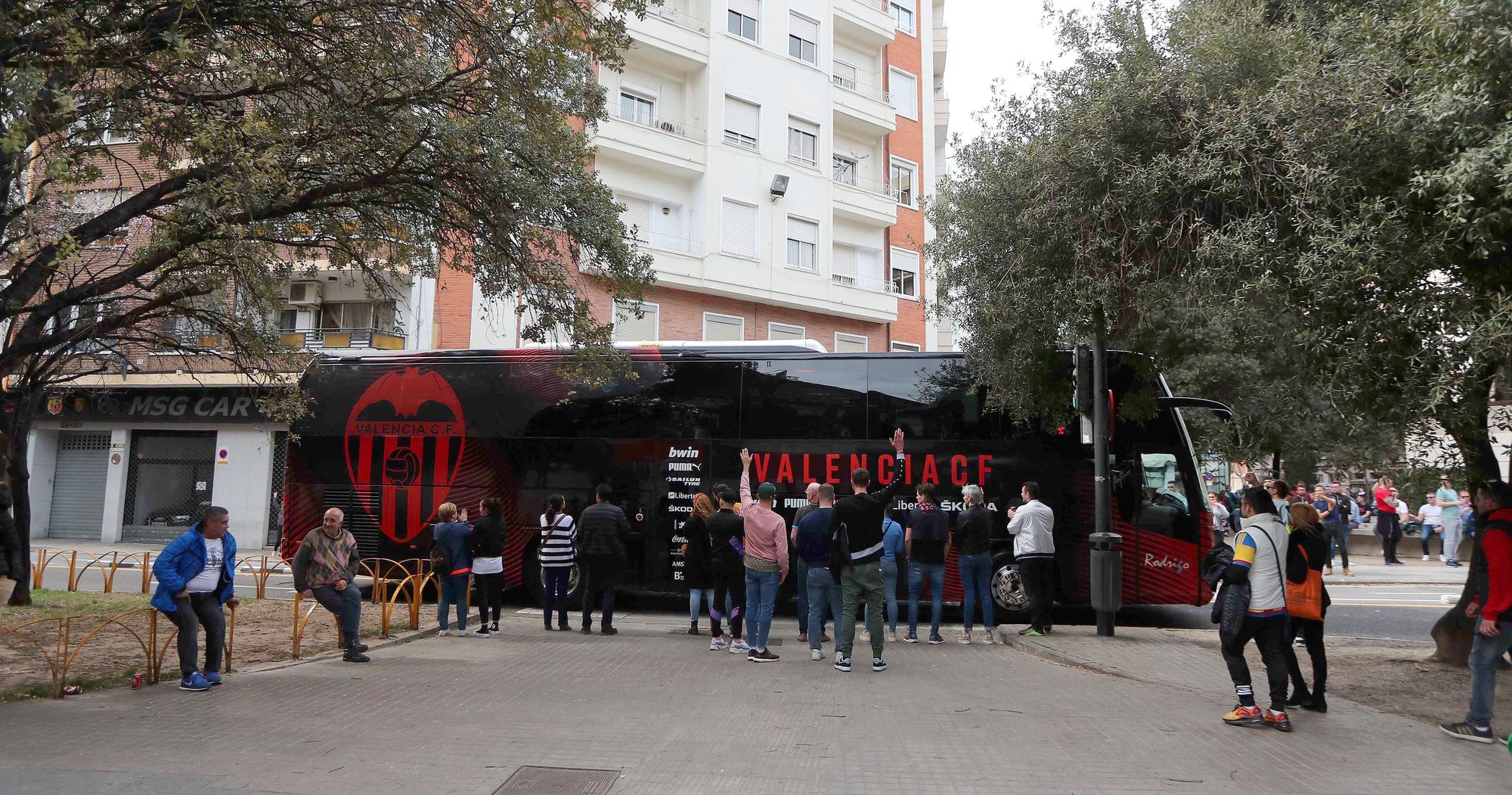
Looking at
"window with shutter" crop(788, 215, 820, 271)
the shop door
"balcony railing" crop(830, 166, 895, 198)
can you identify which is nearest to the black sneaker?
"window with shutter" crop(788, 215, 820, 271)

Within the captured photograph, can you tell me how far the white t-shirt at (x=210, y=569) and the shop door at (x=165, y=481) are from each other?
65.4 ft

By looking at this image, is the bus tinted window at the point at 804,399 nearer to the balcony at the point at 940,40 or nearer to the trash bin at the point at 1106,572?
the trash bin at the point at 1106,572

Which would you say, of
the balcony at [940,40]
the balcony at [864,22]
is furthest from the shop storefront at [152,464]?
the balcony at [940,40]

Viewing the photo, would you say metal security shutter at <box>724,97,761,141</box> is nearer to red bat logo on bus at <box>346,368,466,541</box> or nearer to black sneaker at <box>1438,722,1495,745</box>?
red bat logo on bus at <box>346,368,466,541</box>

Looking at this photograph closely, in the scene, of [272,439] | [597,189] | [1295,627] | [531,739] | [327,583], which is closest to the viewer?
[531,739]

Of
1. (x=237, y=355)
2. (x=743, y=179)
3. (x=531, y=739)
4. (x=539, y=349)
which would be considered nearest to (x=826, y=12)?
(x=743, y=179)

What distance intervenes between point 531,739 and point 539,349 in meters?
7.80

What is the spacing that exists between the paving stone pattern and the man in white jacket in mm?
1899

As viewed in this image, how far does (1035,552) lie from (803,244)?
698 inches

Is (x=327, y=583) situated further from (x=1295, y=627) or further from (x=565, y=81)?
(x=1295, y=627)

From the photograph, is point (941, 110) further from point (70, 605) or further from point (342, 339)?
point (70, 605)

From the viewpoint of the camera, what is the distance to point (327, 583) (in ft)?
29.6

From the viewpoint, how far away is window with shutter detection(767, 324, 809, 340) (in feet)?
87.2

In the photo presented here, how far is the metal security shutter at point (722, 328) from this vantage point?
2523 cm
